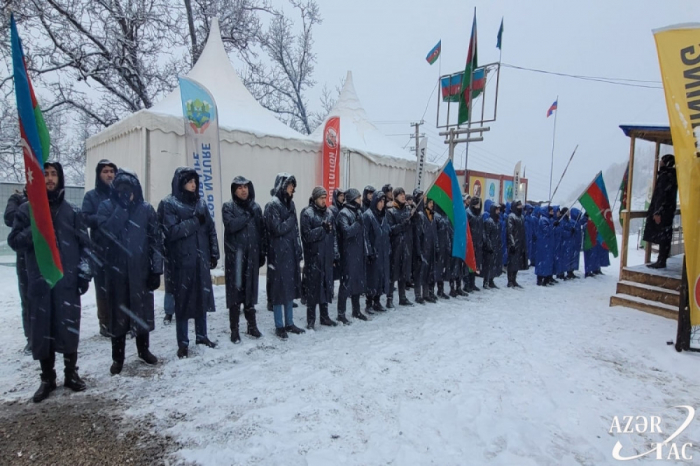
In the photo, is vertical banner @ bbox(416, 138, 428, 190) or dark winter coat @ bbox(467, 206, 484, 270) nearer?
dark winter coat @ bbox(467, 206, 484, 270)

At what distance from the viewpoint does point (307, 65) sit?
829 inches

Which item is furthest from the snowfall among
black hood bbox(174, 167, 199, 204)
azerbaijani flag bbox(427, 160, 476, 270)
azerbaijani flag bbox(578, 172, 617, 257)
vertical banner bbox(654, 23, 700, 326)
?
azerbaijani flag bbox(578, 172, 617, 257)

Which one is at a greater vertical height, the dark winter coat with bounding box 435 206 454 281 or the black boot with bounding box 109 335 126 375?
the dark winter coat with bounding box 435 206 454 281

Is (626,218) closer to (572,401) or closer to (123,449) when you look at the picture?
(572,401)

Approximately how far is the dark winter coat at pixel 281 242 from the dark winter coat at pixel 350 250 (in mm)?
932

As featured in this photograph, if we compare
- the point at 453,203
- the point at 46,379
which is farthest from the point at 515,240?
the point at 46,379

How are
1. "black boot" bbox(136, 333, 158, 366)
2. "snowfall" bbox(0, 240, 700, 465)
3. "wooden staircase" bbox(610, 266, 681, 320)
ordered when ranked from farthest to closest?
"wooden staircase" bbox(610, 266, 681, 320)
"black boot" bbox(136, 333, 158, 366)
"snowfall" bbox(0, 240, 700, 465)

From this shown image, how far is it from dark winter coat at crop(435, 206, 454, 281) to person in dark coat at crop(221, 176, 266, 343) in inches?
148

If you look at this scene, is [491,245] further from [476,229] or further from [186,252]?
[186,252]

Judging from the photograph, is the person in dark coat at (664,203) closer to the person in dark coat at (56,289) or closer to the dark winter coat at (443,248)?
the dark winter coat at (443,248)

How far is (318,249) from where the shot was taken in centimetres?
505

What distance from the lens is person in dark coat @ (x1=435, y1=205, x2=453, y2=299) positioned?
7203 mm

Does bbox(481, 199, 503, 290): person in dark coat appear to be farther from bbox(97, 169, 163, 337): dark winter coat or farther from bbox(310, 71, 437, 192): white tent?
bbox(97, 169, 163, 337): dark winter coat

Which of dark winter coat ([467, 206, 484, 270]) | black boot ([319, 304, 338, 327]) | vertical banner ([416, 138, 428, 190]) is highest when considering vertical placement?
vertical banner ([416, 138, 428, 190])
